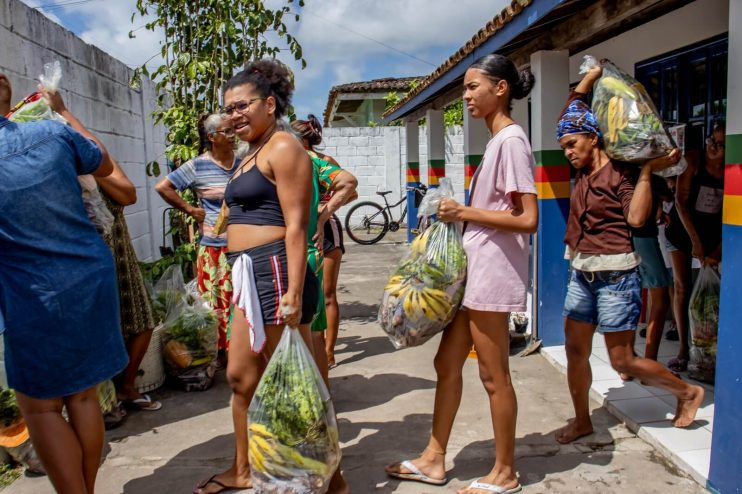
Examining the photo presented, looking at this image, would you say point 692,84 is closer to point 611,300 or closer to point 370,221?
point 611,300

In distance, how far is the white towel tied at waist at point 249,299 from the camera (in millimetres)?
2609

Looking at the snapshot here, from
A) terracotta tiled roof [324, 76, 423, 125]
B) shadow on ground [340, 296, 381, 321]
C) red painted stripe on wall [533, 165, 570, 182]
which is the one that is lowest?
shadow on ground [340, 296, 381, 321]

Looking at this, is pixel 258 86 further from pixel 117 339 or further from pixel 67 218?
pixel 117 339

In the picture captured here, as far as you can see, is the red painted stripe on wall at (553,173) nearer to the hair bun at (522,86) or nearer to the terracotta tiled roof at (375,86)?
the hair bun at (522,86)

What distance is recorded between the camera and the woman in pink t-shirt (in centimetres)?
272

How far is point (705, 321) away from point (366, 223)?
31.7 feet

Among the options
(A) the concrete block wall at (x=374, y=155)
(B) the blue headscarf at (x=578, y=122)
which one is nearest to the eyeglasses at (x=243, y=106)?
(B) the blue headscarf at (x=578, y=122)

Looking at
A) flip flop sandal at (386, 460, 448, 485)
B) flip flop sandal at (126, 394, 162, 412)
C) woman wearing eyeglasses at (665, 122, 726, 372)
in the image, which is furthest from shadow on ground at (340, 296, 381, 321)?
flip flop sandal at (386, 460, 448, 485)

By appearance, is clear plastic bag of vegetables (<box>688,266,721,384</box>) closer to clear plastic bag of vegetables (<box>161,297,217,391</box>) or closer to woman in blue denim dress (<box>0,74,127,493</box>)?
clear plastic bag of vegetables (<box>161,297,217,391</box>)

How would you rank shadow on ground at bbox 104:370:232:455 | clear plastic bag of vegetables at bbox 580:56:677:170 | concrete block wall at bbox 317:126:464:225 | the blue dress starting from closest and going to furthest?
the blue dress < clear plastic bag of vegetables at bbox 580:56:677:170 < shadow on ground at bbox 104:370:232:455 < concrete block wall at bbox 317:126:464:225

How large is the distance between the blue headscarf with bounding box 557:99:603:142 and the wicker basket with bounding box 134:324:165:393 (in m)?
2.83

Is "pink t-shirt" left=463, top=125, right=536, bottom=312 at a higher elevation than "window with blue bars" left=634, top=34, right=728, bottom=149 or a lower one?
lower

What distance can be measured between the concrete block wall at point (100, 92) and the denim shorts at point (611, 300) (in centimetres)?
347

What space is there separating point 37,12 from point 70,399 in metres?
3.18
